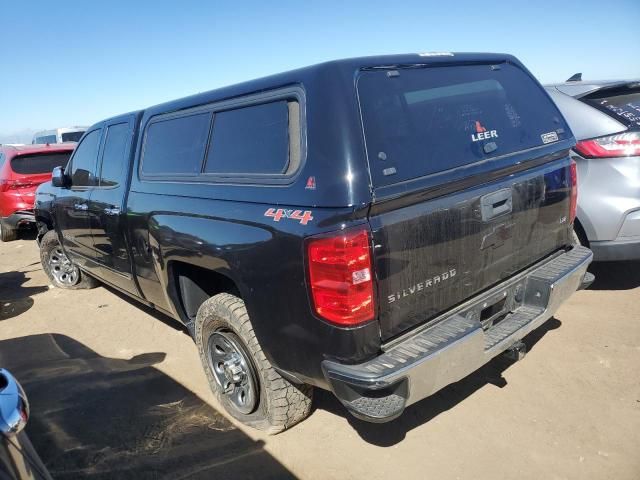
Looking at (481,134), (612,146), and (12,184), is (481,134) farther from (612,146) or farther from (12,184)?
(12,184)

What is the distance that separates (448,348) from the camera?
→ 210 centimetres

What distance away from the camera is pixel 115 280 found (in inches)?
167

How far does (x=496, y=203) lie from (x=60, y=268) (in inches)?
219

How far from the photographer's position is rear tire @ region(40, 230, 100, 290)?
225 inches

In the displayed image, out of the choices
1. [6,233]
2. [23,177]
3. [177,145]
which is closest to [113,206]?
[177,145]

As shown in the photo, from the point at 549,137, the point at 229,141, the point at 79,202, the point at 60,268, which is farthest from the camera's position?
the point at 60,268

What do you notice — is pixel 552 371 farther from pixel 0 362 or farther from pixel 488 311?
pixel 0 362

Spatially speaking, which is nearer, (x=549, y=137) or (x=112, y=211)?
(x=549, y=137)

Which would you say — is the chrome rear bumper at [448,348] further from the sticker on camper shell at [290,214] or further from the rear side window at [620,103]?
the rear side window at [620,103]

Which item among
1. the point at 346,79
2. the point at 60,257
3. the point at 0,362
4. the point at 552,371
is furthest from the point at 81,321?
the point at 552,371

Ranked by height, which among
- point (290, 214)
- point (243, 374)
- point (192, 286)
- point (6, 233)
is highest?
point (290, 214)

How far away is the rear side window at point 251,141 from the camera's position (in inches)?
91.7

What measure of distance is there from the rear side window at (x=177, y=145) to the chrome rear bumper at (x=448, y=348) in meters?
1.69

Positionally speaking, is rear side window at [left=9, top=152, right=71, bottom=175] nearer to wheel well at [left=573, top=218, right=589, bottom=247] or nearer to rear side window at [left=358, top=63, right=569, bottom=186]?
rear side window at [left=358, top=63, right=569, bottom=186]
